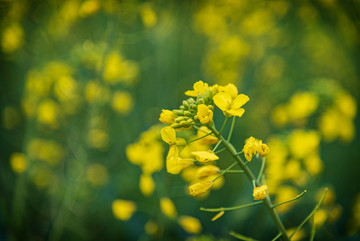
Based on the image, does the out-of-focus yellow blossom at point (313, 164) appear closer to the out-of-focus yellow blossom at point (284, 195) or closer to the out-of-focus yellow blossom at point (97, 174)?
the out-of-focus yellow blossom at point (284, 195)

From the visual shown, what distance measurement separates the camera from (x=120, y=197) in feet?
6.15

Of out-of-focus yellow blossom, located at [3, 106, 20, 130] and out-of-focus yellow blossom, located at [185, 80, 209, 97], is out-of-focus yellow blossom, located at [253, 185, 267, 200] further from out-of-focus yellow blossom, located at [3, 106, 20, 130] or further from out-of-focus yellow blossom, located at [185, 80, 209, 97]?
out-of-focus yellow blossom, located at [3, 106, 20, 130]

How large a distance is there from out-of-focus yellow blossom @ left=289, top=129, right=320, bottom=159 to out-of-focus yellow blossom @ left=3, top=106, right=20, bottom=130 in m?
2.51

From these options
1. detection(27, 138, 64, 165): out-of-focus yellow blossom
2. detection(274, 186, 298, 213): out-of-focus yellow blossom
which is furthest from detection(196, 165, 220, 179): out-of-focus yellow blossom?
detection(27, 138, 64, 165): out-of-focus yellow blossom

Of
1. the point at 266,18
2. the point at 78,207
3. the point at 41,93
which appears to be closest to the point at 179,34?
the point at 266,18

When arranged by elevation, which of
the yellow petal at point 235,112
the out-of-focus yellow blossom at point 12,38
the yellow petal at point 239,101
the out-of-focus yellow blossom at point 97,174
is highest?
the out-of-focus yellow blossom at point 12,38

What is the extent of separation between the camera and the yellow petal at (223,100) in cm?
75

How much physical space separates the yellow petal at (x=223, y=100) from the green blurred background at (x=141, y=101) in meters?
0.79

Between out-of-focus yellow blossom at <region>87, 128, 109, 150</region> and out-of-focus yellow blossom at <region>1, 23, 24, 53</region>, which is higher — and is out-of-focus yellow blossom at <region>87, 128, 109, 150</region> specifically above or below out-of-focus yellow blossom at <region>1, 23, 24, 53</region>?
below

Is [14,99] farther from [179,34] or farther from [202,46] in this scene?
[202,46]

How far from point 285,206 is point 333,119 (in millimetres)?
680

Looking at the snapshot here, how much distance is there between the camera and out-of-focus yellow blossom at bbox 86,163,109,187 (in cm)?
213

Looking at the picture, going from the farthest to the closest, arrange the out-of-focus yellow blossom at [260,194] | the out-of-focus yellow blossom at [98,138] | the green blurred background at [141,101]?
the out-of-focus yellow blossom at [98,138]
the green blurred background at [141,101]
the out-of-focus yellow blossom at [260,194]

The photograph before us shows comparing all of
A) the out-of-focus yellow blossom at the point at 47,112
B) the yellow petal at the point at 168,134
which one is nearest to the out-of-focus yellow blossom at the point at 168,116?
the yellow petal at the point at 168,134
